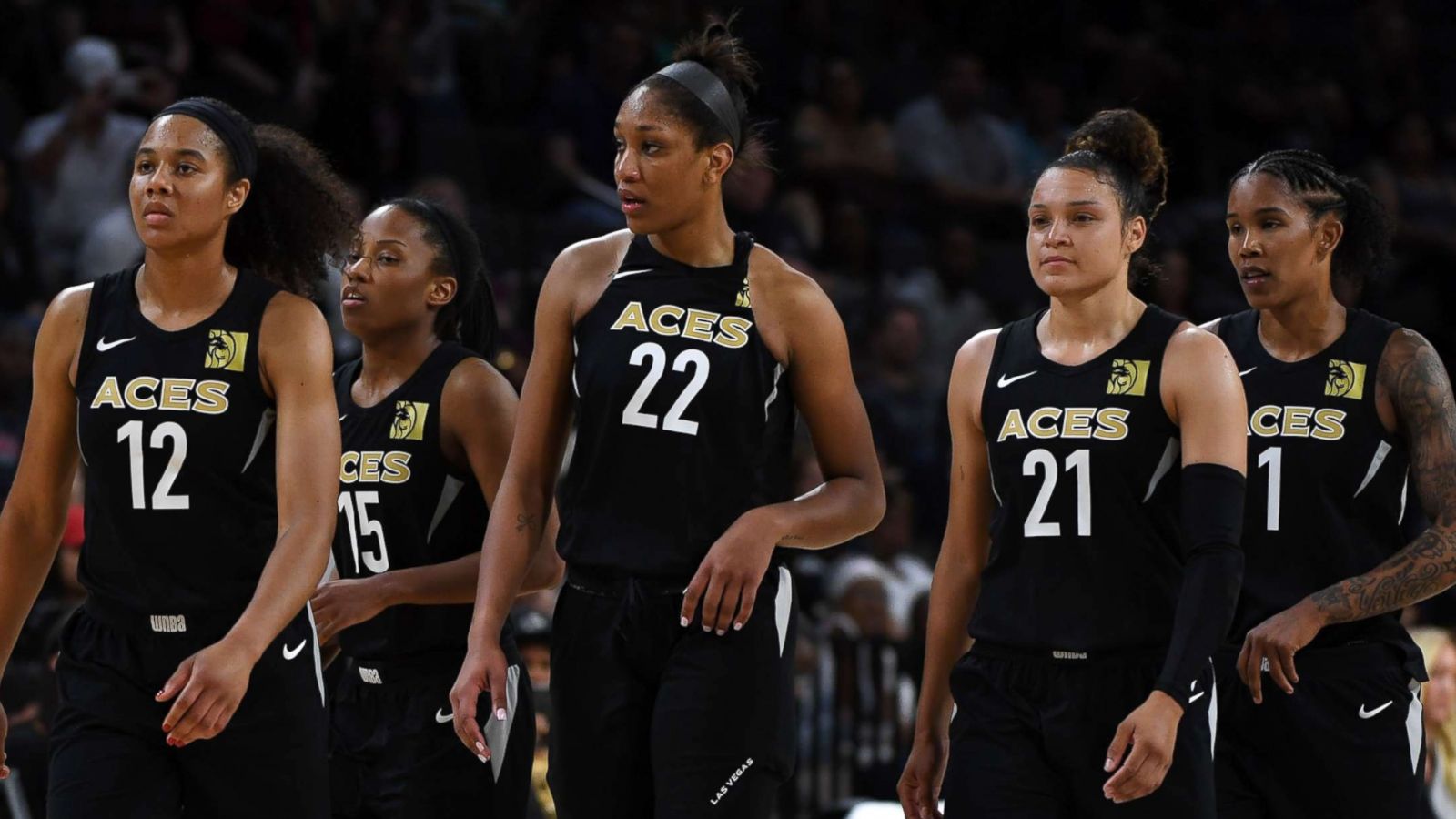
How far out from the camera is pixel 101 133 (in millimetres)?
10367

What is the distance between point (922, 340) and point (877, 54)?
323 centimetres

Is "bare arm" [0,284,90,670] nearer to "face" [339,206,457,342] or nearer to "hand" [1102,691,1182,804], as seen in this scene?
"face" [339,206,457,342]

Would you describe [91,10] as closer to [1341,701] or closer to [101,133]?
[101,133]

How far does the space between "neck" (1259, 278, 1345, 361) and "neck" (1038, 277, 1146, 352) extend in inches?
32.3

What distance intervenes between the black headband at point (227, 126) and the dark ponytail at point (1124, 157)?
1860mm

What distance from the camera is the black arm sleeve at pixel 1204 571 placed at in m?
4.18

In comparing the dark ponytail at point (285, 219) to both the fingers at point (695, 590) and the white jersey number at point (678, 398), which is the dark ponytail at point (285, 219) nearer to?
the white jersey number at point (678, 398)

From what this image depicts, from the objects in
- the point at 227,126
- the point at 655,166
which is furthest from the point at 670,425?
the point at 227,126

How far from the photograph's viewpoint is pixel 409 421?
209 inches

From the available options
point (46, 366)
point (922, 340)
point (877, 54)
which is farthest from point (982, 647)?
point (877, 54)

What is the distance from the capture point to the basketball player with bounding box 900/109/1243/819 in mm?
4332

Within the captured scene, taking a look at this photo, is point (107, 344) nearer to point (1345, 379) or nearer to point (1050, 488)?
point (1050, 488)

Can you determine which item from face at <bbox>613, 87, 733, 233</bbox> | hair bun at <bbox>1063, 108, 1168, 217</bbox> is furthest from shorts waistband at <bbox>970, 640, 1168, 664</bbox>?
face at <bbox>613, 87, 733, 233</bbox>

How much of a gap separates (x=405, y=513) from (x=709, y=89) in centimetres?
142
